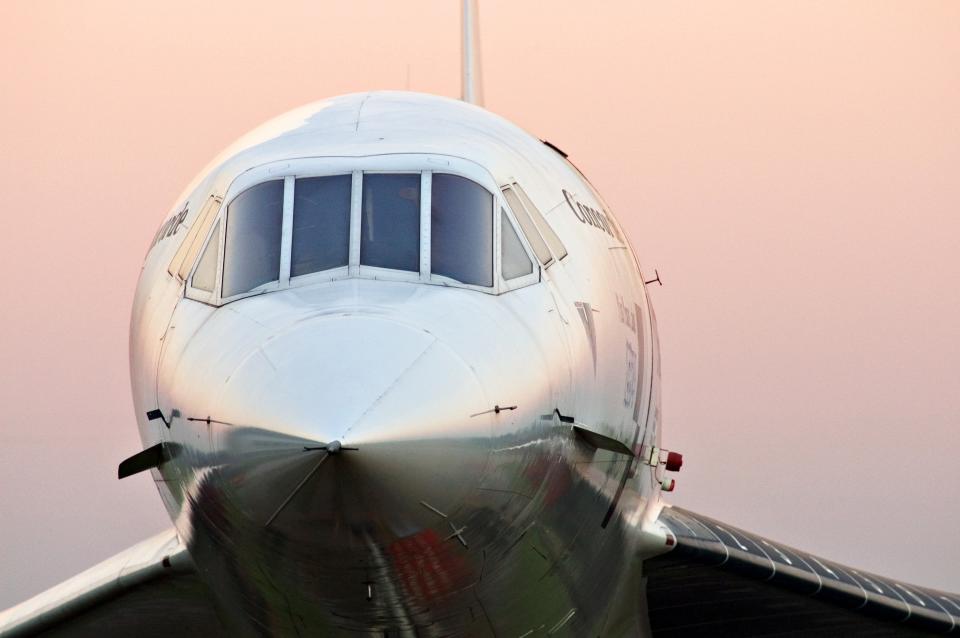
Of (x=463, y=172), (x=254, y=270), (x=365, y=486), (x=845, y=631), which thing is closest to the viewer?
(x=365, y=486)

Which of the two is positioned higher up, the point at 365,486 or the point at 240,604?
the point at 365,486

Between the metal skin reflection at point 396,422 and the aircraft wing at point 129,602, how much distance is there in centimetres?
256

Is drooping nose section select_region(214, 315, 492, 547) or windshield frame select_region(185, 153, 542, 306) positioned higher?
windshield frame select_region(185, 153, 542, 306)

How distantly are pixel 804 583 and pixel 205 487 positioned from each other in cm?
743

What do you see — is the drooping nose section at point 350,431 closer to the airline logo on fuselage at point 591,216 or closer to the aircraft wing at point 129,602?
the airline logo on fuselage at point 591,216

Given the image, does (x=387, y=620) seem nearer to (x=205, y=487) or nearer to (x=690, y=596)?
(x=205, y=487)

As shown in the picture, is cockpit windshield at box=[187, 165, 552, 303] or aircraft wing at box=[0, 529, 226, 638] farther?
aircraft wing at box=[0, 529, 226, 638]

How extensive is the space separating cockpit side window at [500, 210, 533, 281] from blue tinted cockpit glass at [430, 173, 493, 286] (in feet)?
0.30

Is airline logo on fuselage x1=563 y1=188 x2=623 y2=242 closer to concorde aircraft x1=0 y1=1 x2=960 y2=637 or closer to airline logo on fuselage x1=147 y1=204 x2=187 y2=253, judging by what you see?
concorde aircraft x1=0 y1=1 x2=960 y2=637

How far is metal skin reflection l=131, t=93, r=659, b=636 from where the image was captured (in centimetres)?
817

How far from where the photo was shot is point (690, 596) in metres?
14.8

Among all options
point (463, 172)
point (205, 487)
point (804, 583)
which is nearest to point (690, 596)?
point (804, 583)

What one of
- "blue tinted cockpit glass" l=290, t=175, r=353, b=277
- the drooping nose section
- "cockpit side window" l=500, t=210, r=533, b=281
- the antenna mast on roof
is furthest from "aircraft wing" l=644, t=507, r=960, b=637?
the antenna mast on roof

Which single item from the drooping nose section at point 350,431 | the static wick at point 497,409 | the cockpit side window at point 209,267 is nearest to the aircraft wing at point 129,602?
the cockpit side window at point 209,267
